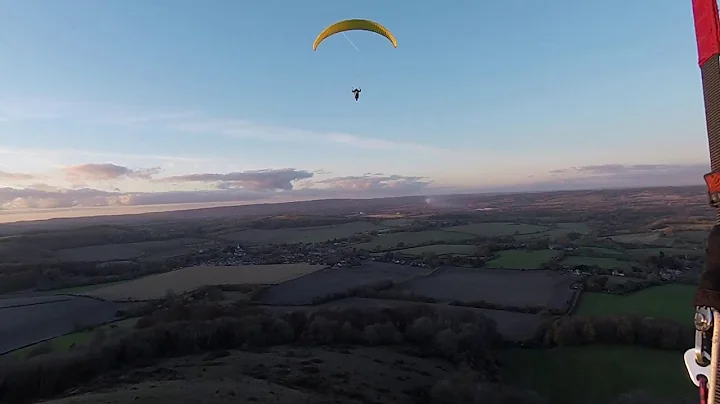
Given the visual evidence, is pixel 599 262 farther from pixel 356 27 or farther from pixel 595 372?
pixel 356 27

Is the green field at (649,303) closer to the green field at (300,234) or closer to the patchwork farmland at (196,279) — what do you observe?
the patchwork farmland at (196,279)

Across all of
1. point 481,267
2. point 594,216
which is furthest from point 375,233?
point 594,216

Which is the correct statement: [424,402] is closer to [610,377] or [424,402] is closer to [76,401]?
[610,377]

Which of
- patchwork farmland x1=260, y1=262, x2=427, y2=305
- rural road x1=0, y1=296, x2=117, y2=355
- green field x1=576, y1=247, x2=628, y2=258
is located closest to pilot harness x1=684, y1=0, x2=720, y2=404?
rural road x1=0, y1=296, x2=117, y2=355

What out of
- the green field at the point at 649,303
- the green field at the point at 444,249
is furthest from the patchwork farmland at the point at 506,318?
the green field at the point at 444,249

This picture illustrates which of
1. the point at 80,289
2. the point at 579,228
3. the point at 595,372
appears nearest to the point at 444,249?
the point at 579,228

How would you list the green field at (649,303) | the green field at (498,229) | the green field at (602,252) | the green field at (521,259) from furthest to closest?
the green field at (498,229) → the green field at (602,252) → the green field at (521,259) → the green field at (649,303)
